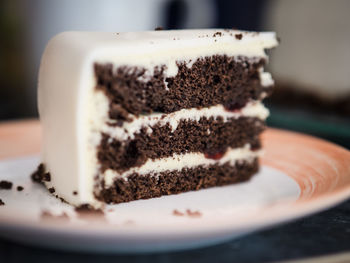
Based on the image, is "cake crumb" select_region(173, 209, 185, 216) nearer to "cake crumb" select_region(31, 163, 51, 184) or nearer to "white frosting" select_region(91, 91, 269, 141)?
"white frosting" select_region(91, 91, 269, 141)

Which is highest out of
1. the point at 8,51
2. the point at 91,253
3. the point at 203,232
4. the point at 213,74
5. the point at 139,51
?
the point at 139,51

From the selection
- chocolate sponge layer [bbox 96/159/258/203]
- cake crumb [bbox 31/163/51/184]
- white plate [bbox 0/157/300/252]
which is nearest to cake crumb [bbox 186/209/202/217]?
white plate [bbox 0/157/300/252]

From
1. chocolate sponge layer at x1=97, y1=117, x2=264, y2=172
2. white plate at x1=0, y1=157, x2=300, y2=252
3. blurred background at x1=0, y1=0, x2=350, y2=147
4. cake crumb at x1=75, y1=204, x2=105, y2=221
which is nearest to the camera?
white plate at x1=0, y1=157, x2=300, y2=252

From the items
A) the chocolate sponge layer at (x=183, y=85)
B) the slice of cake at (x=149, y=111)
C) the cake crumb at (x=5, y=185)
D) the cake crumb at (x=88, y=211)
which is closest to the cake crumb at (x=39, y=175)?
the slice of cake at (x=149, y=111)

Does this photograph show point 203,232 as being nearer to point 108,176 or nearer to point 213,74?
point 108,176

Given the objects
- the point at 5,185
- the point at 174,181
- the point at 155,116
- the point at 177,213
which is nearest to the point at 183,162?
the point at 174,181

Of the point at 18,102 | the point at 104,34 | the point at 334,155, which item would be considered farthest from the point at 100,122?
the point at 18,102

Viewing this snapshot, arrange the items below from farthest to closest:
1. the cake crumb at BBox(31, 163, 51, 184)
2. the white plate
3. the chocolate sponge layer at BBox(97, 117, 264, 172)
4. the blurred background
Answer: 1. the blurred background
2. the cake crumb at BBox(31, 163, 51, 184)
3. the chocolate sponge layer at BBox(97, 117, 264, 172)
4. the white plate
